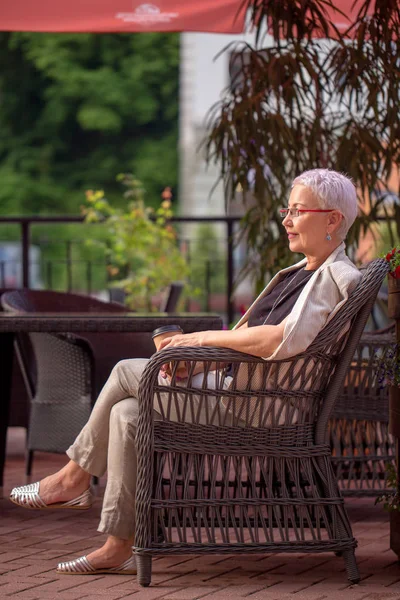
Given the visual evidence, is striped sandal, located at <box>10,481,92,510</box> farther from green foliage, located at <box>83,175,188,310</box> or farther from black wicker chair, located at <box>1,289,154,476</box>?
green foliage, located at <box>83,175,188,310</box>

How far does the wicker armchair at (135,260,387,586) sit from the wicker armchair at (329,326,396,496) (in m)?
0.84

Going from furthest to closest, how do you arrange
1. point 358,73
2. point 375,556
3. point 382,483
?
point 358,73
point 382,483
point 375,556

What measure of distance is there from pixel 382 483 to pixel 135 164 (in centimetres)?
2547

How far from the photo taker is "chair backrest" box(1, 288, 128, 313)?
4.83 meters

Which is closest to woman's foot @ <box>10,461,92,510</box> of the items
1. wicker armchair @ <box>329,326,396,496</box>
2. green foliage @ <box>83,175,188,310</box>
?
wicker armchair @ <box>329,326,396,496</box>

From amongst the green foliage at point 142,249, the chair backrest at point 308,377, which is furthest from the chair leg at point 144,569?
the green foliage at point 142,249

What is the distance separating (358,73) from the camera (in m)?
4.48

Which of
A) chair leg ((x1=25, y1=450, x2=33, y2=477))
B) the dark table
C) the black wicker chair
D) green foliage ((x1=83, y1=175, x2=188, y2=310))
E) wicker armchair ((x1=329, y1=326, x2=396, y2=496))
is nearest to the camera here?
the dark table

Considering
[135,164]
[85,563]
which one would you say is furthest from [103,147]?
[85,563]

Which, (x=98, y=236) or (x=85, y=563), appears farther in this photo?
(x=98, y=236)

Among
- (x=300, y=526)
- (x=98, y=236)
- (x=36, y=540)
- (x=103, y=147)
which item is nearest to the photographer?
(x=300, y=526)

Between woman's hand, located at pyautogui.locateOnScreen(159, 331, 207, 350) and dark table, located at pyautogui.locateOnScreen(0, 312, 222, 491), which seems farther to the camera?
dark table, located at pyautogui.locateOnScreen(0, 312, 222, 491)

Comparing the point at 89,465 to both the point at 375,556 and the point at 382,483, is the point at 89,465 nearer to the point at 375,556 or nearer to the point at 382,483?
the point at 375,556

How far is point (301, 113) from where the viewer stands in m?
4.64
